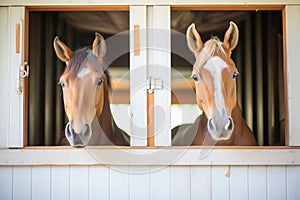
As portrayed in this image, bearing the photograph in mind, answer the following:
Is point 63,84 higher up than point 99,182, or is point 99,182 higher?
point 63,84

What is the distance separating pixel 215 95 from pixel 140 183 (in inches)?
32.5

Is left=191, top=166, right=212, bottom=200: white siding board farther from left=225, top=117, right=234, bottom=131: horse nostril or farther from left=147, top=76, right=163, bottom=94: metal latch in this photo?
left=147, top=76, right=163, bottom=94: metal latch

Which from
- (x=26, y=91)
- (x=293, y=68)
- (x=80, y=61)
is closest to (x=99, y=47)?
(x=80, y=61)

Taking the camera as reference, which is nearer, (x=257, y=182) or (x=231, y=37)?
(x=257, y=182)

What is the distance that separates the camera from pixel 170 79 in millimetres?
Result: 3543

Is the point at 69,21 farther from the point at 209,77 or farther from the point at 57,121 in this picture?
the point at 209,77

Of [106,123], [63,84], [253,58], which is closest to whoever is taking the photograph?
[63,84]

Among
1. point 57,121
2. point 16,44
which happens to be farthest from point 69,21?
point 57,121

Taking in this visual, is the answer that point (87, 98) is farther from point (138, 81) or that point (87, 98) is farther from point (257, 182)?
point (257, 182)

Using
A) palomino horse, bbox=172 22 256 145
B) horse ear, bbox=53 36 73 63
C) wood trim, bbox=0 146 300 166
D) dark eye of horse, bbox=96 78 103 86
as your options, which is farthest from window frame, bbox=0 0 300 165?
dark eye of horse, bbox=96 78 103 86

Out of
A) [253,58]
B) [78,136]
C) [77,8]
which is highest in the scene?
[77,8]

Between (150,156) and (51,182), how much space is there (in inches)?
28.9

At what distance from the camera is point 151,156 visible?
347cm

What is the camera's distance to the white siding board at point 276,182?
3473 mm
